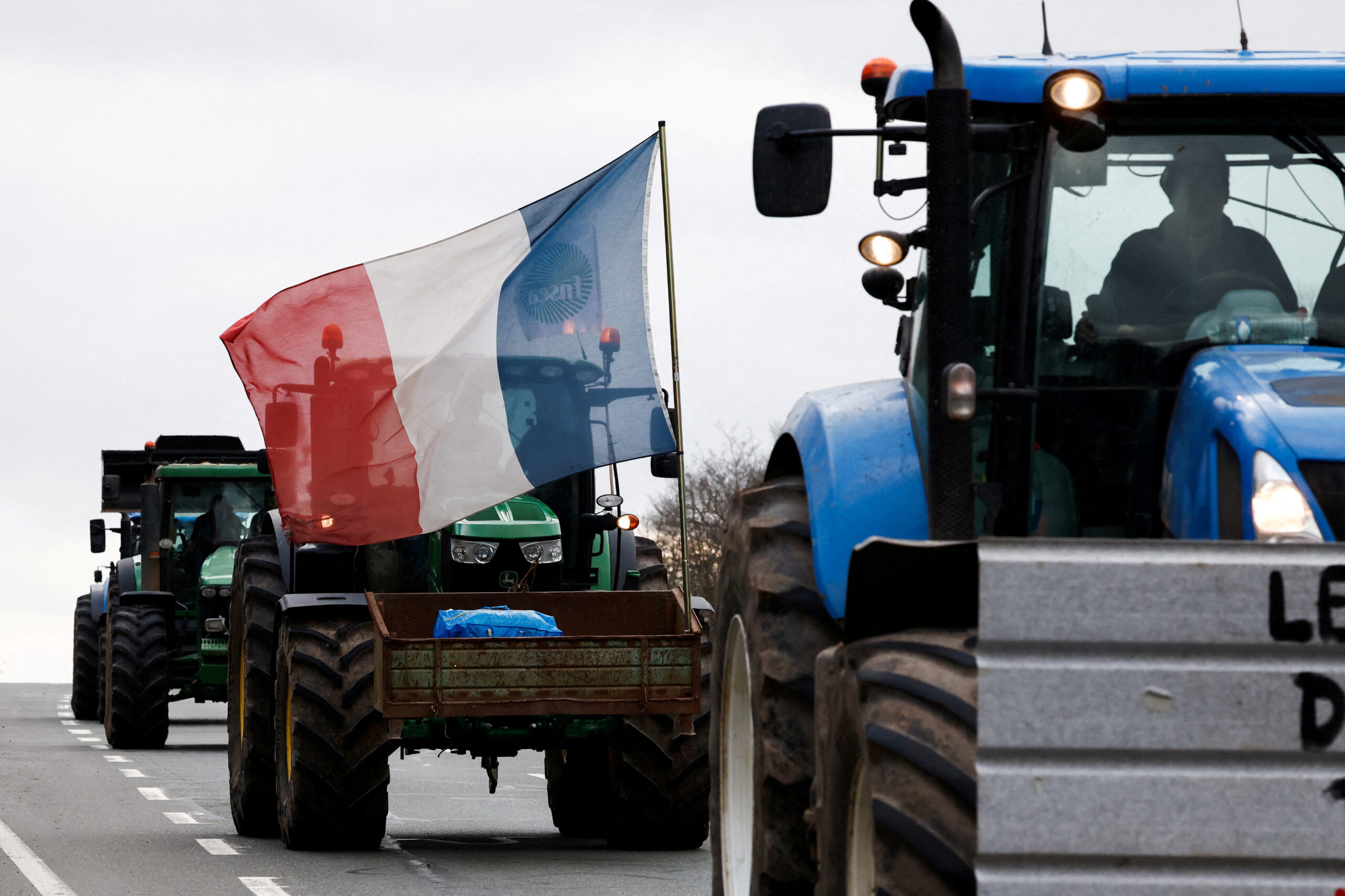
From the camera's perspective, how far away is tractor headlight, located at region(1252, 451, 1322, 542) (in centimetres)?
467

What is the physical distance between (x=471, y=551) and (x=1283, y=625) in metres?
8.96

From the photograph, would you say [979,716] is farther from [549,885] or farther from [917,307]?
[549,885]

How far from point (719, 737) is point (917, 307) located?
1472mm

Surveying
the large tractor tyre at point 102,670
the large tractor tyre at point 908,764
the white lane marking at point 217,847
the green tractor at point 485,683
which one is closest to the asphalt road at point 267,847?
the white lane marking at point 217,847

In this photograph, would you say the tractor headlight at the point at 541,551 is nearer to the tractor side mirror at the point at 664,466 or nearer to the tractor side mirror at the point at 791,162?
the tractor side mirror at the point at 664,466

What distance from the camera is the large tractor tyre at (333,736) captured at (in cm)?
1111

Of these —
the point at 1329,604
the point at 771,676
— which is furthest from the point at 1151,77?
the point at 1329,604

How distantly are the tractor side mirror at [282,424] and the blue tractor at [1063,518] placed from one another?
5482 millimetres

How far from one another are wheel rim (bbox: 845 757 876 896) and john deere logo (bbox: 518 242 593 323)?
282 inches

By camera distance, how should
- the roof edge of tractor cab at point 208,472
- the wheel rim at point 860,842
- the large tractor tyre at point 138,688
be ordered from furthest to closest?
the roof edge of tractor cab at point 208,472 < the large tractor tyre at point 138,688 < the wheel rim at point 860,842

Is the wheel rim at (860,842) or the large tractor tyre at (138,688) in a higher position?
the wheel rim at (860,842)

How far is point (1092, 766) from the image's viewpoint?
3.88 meters

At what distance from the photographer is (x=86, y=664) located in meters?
30.5

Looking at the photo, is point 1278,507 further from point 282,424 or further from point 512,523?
point 512,523
